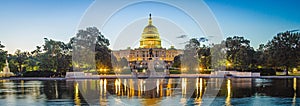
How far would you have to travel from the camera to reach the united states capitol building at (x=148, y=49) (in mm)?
94625

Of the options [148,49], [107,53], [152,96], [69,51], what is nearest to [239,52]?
[107,53]

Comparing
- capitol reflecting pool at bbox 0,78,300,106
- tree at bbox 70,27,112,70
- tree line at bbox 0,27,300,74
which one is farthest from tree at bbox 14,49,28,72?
capitol reflecting pool at bbox 0,78,300,106

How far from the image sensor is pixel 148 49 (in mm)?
93938

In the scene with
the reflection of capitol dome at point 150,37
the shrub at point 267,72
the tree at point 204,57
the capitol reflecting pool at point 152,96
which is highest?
the reflection of capitol dome at point 150,37

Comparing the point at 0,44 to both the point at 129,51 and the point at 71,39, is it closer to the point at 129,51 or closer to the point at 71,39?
the point at 71,39

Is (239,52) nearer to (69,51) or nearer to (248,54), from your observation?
(248,54)

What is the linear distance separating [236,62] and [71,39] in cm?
2385

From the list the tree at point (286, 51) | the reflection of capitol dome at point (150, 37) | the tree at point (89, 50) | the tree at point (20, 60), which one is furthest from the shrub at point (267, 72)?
the reflection of capitol dome at point (150, 37)

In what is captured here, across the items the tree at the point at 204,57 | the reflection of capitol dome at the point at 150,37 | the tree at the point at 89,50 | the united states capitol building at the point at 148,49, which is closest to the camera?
the tree at the point at 89,50

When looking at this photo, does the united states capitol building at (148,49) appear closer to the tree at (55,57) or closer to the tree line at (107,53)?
the tree line at (107,53)

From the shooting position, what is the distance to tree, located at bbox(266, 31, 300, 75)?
47250 millimetres

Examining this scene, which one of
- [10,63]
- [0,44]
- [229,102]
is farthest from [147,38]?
[229,102]

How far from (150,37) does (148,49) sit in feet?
16.5

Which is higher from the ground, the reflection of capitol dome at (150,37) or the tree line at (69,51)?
the reflection of capitol dome at (150,37)
